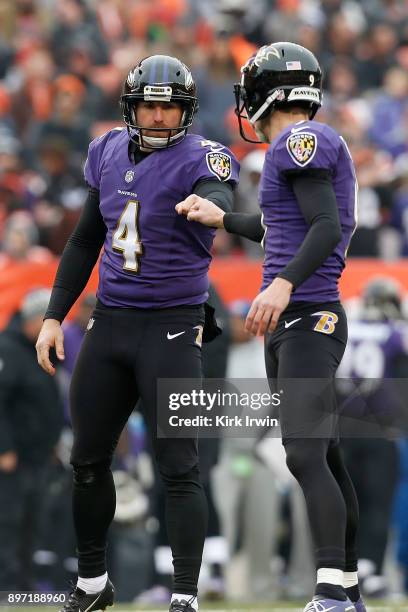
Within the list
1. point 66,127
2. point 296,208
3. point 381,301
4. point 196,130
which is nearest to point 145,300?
point 296,208

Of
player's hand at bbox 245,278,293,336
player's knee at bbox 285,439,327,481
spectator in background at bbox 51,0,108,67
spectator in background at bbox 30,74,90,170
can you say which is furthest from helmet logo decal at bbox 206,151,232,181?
spectator in background at bbox 51,0,108,67

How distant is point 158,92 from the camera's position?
16.9 feet

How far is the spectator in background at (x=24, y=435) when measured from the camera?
8.55 meters

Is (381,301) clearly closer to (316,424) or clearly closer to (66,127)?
(316,424)

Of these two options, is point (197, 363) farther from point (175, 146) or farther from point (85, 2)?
point (85, 2)

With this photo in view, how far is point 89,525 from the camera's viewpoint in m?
5.22

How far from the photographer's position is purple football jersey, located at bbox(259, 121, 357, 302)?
4891mm

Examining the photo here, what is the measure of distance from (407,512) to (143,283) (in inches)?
179

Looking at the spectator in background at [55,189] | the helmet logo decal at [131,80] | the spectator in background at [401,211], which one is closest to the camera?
the helmet logo decal at [131,80]

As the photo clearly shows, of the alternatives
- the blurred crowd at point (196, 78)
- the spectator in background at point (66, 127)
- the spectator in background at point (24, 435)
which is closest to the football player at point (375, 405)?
the spectator in background at point (24, 435)

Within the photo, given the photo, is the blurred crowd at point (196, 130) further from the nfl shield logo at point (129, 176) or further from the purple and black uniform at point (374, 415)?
the nfl shield logo at point (129, 176)

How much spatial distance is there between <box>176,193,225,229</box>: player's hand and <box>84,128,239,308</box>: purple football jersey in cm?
20

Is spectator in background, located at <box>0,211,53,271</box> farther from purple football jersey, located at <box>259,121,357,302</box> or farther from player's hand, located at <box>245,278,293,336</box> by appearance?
player's hand, located at <box>245,278,293,336</box>

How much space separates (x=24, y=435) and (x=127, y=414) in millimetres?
3566
